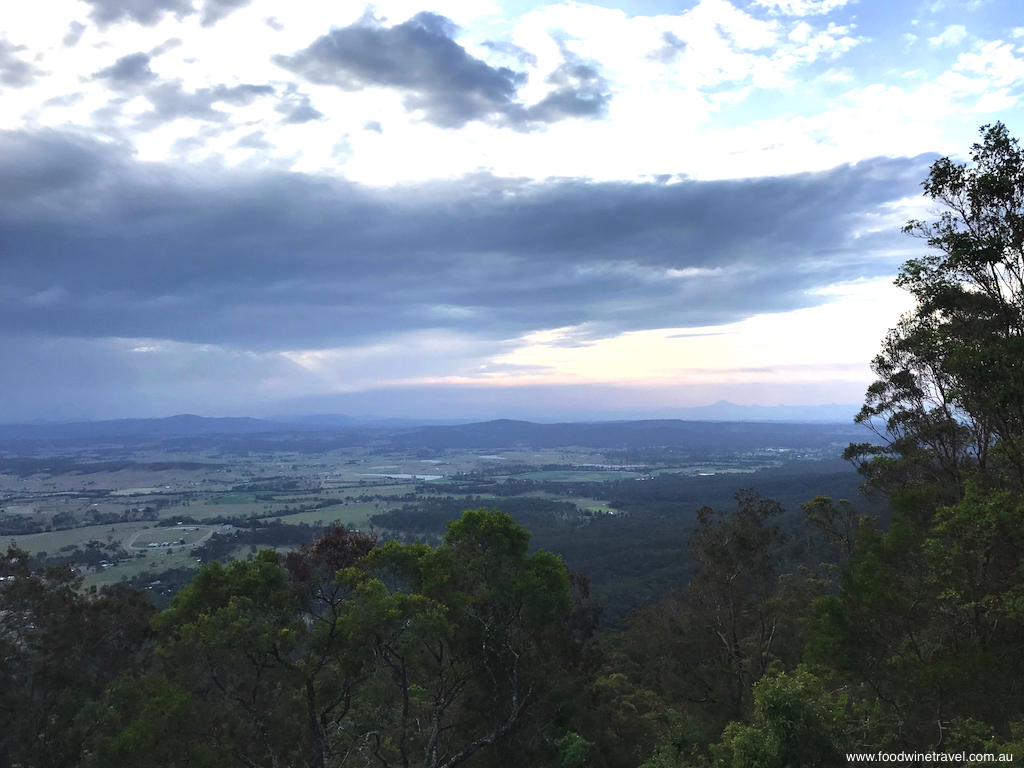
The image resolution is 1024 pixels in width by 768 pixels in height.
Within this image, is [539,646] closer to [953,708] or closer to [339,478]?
[953,708]

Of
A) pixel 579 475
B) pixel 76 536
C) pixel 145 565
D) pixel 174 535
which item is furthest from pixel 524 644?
pixel 579 475

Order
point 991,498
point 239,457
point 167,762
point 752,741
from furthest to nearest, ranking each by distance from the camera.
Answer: point 239,457 → point 167,762 → point 991,498 → point 752,741

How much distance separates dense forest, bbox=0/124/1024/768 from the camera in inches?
400

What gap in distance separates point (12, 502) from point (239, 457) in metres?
99.8

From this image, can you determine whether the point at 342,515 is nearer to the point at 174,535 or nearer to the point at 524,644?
the point at 174,535

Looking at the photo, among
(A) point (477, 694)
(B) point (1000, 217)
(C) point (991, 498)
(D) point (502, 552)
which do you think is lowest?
(A) point (477, 694)

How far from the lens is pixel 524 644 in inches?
559

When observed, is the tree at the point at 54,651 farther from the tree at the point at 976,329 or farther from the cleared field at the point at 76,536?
the cleared field at the point at 76,536

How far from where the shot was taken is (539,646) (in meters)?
15.0

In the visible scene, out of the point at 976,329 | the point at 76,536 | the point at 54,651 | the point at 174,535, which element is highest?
the point at 976,329

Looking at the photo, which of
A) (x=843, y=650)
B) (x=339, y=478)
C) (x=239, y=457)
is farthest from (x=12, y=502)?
(x=843, y=650)

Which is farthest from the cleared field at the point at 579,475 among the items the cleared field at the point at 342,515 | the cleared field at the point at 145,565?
the cleared field at the point at 145,565

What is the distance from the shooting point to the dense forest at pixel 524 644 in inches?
400

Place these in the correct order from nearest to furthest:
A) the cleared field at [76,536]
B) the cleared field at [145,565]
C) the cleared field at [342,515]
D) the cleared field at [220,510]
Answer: the cleared field at [145,565], the cleared field at [76,536], the cleared field at [342,515], the cleared field at [220,510]
